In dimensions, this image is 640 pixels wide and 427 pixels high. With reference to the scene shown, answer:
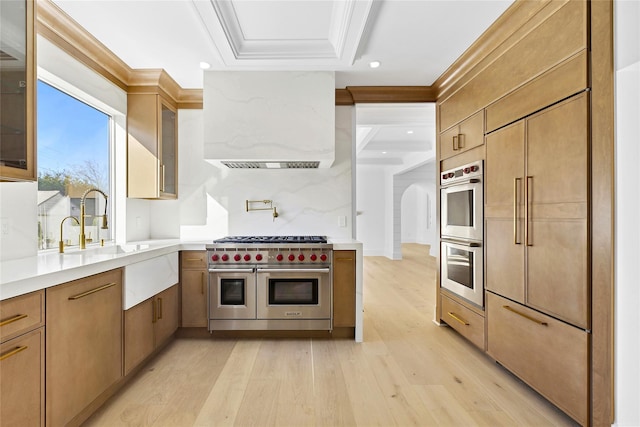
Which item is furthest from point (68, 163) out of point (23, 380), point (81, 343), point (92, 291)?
point (23, 380)

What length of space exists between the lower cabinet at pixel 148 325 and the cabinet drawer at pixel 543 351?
8.30 feet

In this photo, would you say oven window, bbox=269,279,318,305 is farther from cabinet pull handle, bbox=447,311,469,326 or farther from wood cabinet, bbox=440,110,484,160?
wood cabinet, bbox=440,110,484,160

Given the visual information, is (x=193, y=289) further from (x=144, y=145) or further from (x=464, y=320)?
(x=464, y=320)

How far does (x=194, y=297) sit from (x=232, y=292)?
0.35 meters

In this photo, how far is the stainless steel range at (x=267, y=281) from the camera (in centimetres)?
292

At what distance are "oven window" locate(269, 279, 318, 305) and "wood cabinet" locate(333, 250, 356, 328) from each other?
0.67 feet

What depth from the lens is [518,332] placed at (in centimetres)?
207

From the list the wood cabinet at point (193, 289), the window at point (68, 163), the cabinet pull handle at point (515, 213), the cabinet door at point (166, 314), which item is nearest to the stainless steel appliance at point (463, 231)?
the cabinet pull handle at point (515, 213)

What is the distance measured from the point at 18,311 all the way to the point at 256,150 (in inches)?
82.4

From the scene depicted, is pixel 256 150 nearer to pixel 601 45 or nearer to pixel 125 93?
pixel 125 93

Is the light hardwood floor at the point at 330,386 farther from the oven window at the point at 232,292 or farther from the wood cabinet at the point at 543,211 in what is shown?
the wood cabinet at the point at 543,211

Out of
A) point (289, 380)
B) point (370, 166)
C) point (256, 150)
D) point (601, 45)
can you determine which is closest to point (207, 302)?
point (289, 380)

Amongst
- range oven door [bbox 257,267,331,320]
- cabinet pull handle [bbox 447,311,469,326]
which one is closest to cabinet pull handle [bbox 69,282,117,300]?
range oven door [bbox 257,267,331,320]

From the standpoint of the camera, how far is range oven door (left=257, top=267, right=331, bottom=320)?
2922 mm
